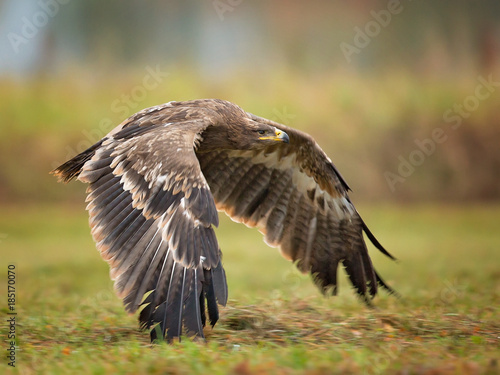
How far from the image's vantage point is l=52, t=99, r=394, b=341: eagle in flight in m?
4.80

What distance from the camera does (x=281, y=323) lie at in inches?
227

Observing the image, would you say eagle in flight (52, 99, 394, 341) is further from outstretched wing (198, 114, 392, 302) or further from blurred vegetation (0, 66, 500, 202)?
blurred vegetation (0, 66, 500, 202)

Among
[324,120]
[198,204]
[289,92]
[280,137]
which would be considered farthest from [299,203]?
[289,92]

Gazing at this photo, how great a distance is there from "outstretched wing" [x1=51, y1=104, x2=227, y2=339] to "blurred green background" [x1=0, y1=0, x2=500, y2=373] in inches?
275

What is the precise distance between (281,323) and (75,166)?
7.50ft

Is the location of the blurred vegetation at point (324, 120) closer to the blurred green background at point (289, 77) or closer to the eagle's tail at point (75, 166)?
the blurred green background at point (289, 77)

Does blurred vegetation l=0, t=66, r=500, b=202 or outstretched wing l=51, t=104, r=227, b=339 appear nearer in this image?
outstretched wing l=51, t=104, r=227, b=339

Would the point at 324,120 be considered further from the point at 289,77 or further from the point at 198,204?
the point at 198,204

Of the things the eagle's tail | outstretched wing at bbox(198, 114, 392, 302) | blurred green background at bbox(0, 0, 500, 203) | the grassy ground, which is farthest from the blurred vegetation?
the eagle's tail

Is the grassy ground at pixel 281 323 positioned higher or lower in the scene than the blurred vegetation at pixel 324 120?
lower

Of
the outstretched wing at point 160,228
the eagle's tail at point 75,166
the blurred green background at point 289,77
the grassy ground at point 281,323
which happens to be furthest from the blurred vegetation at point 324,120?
the outstretched wing at point 160,228

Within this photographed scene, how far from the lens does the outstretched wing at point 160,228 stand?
15.6 feet

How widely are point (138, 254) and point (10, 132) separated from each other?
46.7 ft

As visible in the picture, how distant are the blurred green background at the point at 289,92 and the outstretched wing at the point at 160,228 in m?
6.98
